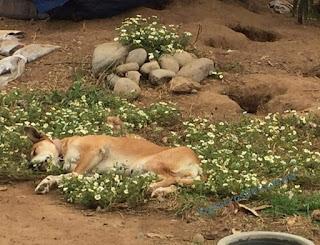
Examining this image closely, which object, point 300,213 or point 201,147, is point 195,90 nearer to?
point 201,147

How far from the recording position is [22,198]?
21.1 feet

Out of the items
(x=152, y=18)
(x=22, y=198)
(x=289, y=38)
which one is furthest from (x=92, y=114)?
(x=289, y=38)

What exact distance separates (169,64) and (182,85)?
50 cm

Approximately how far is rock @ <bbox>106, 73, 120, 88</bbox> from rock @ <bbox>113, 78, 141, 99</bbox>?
11cm

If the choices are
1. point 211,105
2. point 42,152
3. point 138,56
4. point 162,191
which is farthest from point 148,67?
point 162,191

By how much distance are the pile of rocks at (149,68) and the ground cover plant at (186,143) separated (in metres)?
0.51

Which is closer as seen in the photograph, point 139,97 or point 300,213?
point 300,213

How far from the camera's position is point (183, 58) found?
10578mm

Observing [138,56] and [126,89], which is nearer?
[126,89]

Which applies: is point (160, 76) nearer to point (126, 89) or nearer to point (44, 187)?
point (126, 89)

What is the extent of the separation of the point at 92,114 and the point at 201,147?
143 cm

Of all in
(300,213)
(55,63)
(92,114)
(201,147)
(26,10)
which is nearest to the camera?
(300,213)

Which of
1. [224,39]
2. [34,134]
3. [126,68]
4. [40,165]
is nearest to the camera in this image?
[40,165]

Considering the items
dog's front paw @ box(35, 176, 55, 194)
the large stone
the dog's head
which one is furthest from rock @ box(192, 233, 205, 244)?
the large stone
